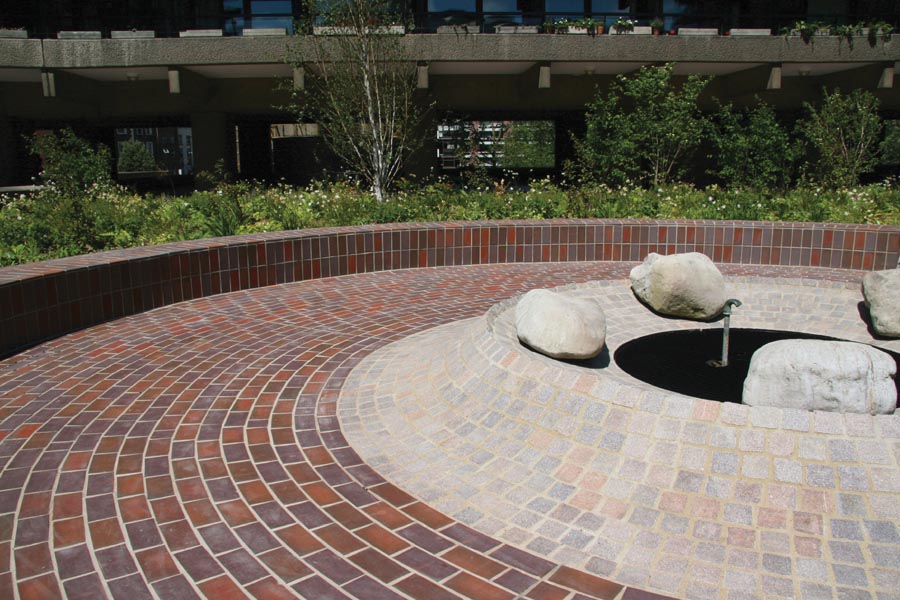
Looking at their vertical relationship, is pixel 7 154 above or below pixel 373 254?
above

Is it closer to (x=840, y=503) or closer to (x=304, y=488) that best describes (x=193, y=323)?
(x=304, y=488)

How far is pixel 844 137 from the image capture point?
17.1 meters

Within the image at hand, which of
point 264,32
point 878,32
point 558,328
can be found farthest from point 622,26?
point 558,328

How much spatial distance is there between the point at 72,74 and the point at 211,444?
20074 millimetres

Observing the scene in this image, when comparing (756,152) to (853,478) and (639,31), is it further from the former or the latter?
(853,478)

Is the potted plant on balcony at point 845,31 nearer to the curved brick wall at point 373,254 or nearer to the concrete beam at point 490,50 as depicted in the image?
the concrete beam at point 490,50

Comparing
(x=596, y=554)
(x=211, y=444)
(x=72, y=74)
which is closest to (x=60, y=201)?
(x=211, y=444)

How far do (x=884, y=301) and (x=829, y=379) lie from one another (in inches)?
116

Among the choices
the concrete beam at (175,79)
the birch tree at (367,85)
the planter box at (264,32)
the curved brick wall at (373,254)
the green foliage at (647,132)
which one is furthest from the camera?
the concrete beam at (175,79)

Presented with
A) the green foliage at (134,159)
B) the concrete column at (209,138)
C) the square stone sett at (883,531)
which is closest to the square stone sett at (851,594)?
the square stone sett at (883,531)

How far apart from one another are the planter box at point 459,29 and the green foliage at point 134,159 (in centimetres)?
4073

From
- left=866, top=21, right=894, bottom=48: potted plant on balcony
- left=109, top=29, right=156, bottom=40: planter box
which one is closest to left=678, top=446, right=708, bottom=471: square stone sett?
left=109, top=29, right=156, bottom=40: planter box

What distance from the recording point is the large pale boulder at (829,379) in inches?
140

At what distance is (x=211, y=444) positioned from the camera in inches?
161
